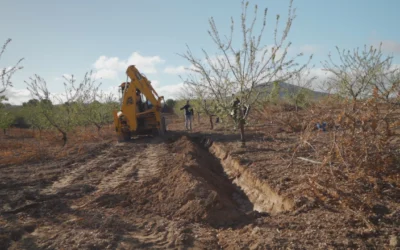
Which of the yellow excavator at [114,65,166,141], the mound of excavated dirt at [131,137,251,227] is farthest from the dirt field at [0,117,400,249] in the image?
the yellow excavator at [114,65,166,141]

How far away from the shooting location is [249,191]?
6.44m

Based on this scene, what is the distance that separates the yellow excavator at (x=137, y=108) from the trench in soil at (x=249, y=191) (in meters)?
5.75

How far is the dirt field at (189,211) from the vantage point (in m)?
3.44

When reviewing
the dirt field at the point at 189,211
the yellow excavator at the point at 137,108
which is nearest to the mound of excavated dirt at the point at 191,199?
the dirt field at the point at 189,211

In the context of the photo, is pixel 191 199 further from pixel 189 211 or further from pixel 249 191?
pixel 249 191

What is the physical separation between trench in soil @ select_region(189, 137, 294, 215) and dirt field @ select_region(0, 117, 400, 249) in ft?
0.07

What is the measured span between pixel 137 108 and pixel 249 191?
31.1 feet

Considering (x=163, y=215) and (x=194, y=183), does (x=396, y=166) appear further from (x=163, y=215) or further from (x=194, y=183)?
(x=163, y=215)

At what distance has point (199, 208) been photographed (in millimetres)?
4758

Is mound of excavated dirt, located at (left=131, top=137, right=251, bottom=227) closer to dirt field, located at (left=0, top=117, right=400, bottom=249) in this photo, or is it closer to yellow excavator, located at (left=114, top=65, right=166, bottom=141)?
dirt field, located at (left=0, top=117, right=400, bottom=249)

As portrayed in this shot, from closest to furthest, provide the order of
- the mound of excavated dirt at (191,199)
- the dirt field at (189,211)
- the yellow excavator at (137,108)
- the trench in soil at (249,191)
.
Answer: the dirt field at (189,211)
the mound of excavated dirt at (191,199)
the trench in soil at (249,191)
the yellow excavator at (137,108)

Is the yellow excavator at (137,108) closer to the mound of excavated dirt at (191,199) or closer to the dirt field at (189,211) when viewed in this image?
the dirt field at (189,211)

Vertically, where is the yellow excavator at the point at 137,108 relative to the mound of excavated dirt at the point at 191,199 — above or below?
above

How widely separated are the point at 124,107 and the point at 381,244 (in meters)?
12.4
